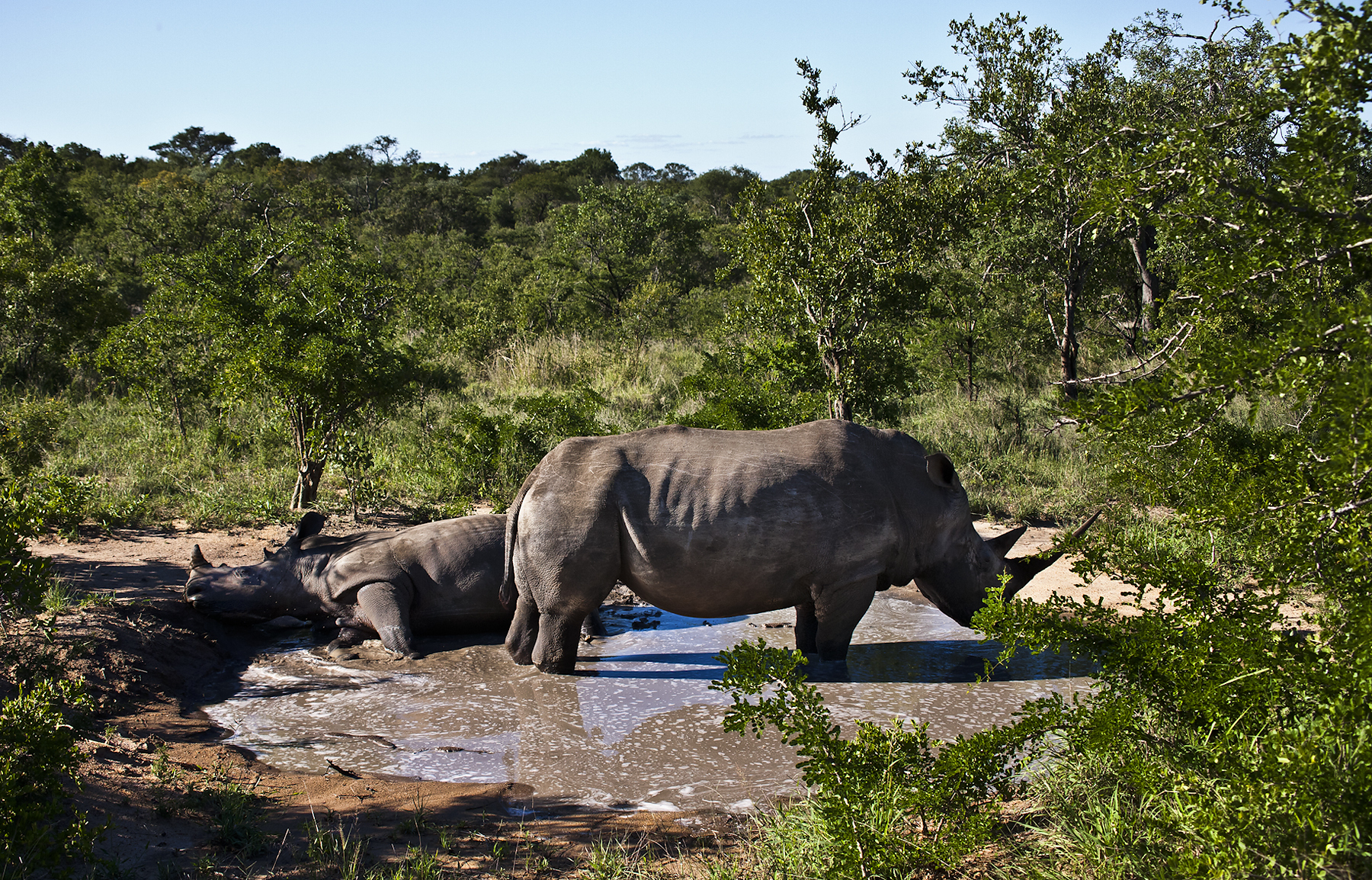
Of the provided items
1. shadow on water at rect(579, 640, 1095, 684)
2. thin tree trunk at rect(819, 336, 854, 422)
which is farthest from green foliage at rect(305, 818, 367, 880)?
thin tree trunk at rect(819, 336, 854, 422)

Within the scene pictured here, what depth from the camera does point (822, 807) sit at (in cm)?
370

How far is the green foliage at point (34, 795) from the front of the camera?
10.4ft

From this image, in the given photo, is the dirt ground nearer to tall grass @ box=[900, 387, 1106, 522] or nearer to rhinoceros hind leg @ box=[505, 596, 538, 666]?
rhinoceros hind leg @ box=[505, 596, 538, 666]

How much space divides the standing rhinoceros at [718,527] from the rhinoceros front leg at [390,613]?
87 cm

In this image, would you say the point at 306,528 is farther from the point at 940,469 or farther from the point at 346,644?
the point at 940,469

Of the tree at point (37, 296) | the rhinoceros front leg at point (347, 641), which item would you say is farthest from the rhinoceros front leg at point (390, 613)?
the tree at point (37, 296)

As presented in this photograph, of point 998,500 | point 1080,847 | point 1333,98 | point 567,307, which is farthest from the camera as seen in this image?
point 567,307

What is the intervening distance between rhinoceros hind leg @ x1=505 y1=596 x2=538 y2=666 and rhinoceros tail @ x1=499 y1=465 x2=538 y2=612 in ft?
0.42

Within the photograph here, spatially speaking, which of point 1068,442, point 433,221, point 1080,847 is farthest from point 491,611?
point 433,221

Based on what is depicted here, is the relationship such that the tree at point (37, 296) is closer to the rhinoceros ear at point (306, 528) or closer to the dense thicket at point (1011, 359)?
the dense thicket at point (1011, 359)

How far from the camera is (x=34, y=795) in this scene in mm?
3535

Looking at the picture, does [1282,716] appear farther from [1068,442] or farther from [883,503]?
[1068,442]

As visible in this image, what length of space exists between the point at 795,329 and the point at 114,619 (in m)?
7.01

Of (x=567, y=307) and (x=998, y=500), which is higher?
(x=567, y=307)
